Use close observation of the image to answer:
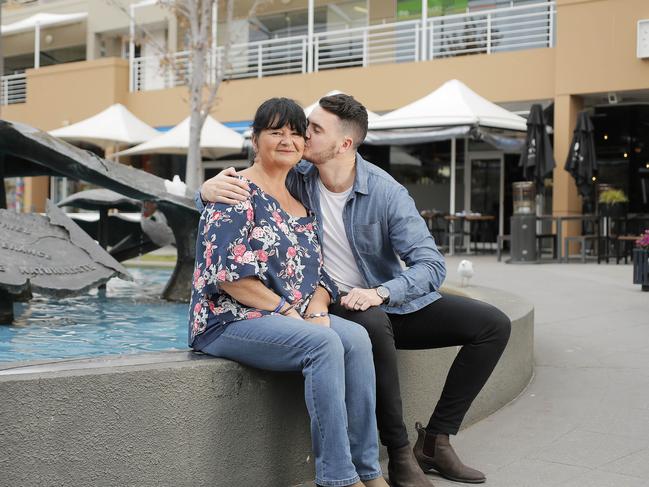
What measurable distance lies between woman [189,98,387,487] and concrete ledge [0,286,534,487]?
15 cm

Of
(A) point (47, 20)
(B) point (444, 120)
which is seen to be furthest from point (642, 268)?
(A) point (47, 20)

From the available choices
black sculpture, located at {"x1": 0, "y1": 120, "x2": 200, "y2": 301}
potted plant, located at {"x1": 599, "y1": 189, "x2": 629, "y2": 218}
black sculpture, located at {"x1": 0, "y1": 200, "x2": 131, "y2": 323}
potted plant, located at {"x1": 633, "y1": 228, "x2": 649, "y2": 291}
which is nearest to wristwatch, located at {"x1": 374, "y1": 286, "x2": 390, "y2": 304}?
black sculpture, located at {"x1": 0, "y1": 200, "x2": 131, "y2": 323}

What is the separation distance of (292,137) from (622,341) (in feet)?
12.3

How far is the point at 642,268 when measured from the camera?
29.6ft

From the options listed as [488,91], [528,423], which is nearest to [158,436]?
[528,423]

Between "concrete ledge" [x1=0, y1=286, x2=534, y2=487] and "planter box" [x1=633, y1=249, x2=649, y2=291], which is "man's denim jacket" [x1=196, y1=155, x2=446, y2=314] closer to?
"concrete ledge" [x1=0, y1=286, x2=534, y2=487]

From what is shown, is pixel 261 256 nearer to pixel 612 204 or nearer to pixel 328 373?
pixel 328 373

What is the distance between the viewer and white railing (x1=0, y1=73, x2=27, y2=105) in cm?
2581

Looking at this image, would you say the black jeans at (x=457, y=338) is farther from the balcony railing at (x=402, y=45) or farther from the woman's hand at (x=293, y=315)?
the balcony railing at (x=402, y=45)

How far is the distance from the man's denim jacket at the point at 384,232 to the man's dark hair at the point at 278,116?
34 cm

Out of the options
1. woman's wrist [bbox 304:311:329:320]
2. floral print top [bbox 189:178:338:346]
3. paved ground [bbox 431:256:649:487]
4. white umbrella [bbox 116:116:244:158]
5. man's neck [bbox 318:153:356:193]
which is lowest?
paved ground [bbox 431:256:649:487]

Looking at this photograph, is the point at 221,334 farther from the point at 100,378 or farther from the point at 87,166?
the point at 87,166

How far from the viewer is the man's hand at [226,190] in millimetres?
2871

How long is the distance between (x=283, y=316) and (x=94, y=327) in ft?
10.1
